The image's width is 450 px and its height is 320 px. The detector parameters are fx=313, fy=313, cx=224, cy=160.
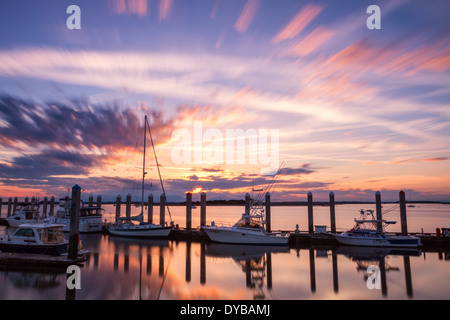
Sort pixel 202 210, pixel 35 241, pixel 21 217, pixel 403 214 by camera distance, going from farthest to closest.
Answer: pixel 21 217 < pixel 202 210 < pixel 403 214 < pixel 35 241

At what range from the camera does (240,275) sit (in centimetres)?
1914

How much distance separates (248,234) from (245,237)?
1.55 ft

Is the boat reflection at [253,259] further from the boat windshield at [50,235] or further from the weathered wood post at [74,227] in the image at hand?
the boat windshield at [50,235]

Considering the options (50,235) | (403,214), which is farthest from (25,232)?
(403,214)

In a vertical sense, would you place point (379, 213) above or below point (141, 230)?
above

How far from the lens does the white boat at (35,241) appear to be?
66.0 ft

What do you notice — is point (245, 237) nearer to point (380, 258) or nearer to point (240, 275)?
point (240, 275)

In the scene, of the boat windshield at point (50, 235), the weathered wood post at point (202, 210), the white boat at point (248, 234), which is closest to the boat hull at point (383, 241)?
the white boat at point (248, 234)

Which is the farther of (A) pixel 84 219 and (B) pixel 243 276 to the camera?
(A) pixel 84 219
